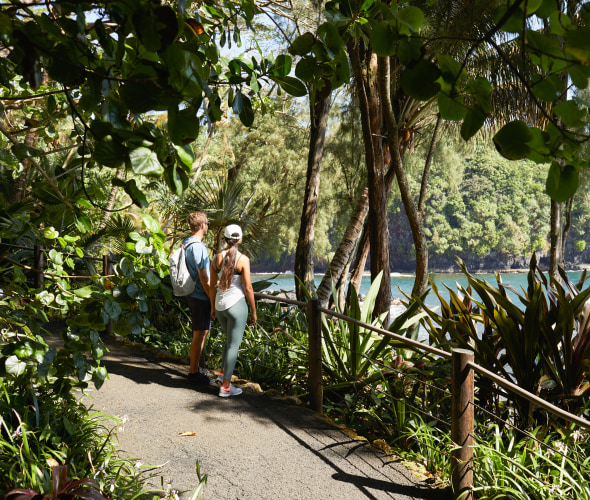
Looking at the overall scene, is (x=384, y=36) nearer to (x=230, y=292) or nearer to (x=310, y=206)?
(x=230, y=292)

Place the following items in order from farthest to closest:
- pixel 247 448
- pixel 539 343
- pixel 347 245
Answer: pixel 347 245, pixel 539 343, pixel 247 448

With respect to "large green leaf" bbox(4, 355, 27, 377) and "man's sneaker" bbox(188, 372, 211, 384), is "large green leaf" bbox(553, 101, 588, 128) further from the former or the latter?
"man's sneaker" bbox(188, 372, 211, 384)

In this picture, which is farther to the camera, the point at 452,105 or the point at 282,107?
the point at 282,107

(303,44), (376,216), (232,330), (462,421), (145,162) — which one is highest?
(376,216)

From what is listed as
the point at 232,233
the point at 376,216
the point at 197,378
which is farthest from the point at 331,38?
the point at 376,216

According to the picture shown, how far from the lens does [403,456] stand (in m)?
3.68

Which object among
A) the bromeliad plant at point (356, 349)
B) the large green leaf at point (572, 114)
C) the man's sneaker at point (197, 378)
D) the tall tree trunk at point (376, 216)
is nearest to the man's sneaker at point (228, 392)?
the man's sneaker at point (197, 378)

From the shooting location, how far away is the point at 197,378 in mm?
5062

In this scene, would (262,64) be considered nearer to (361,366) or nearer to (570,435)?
(570,435)

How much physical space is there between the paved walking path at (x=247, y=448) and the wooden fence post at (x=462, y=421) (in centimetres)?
19

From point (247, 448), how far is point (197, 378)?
156 cm

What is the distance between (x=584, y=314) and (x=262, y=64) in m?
3.61

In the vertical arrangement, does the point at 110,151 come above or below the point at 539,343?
above

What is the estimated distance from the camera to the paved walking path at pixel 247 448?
3.16 m
